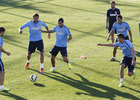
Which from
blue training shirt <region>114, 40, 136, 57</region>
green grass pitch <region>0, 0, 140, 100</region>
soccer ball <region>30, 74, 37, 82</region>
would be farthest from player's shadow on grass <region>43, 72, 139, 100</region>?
blue training shirt <region>114, 40, 136, 57</region>

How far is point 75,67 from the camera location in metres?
14.0

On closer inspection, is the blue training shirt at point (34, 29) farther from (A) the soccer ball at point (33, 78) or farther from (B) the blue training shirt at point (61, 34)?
(A) the soccer ball at point (33, 78)

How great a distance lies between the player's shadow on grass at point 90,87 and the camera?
419 inches

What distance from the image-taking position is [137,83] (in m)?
11.8

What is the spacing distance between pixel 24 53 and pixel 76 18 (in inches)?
417

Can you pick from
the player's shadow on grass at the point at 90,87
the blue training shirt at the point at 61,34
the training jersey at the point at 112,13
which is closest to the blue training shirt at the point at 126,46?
the player's shadow on grass at the point at 90,87

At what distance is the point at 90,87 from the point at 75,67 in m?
2.62

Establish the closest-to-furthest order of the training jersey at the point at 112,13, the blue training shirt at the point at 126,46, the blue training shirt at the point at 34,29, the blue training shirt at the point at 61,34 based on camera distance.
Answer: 1. the blue training shirt at the point at 126,46
2. the blue training shirt at the point at 61,34
3. the blue training shirt at the point at 34,29
4. the training jersey at the point at 112,13

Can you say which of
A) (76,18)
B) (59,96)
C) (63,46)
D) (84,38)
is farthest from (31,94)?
(76,18)

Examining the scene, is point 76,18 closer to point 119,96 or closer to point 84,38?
point 84,38

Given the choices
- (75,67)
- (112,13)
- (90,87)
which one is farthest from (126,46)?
(112,13)

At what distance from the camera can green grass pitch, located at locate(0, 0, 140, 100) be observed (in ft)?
35.7

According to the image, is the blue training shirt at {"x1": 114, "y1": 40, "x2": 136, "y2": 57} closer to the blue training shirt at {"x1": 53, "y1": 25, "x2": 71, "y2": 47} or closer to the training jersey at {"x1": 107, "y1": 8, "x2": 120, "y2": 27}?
the blue training shirt at {"x1": 53, "y1": 25, "x2": 71, "y2": 47}

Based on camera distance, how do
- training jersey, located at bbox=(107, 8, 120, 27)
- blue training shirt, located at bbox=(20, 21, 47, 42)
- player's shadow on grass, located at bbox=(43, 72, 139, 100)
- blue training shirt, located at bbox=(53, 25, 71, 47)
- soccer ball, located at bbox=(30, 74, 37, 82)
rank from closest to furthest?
1. player's shadow on grass, located at bbox=(43, 72, 139, 100)
2. soccer ball, located at bbox=(30, 74, 37, 82)
3. blue training shirt, located at bbox=(53, 25, 71, 47)
4. blue training shirt, located at bbox=(20, 21, 47, 42)
5. training jersey, located at bbox=(107, 8, 120, 27)
